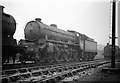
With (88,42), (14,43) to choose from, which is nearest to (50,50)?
(14,43)

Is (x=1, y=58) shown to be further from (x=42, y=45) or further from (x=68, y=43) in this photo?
(x=68, y=43)

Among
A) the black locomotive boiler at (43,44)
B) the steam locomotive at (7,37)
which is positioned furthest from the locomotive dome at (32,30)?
the steam locomotive at (7,37)

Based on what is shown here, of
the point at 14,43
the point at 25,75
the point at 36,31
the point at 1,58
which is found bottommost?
the point at 25,75

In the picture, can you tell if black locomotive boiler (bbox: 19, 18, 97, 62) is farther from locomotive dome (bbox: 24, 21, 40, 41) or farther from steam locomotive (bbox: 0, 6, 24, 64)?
steam locomotive (bbox: 0, 6, 24, 64)

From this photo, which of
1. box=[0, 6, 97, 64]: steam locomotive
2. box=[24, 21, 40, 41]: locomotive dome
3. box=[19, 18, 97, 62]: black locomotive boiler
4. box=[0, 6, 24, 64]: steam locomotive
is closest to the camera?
box=[0, 6, 24, 64]: steam locomotive

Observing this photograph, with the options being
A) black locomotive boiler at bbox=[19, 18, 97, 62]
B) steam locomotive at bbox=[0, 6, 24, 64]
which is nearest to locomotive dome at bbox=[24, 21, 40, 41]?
black locomotive boiler at bbox=[19, 18, 97, 62]

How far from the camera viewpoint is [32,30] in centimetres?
1620

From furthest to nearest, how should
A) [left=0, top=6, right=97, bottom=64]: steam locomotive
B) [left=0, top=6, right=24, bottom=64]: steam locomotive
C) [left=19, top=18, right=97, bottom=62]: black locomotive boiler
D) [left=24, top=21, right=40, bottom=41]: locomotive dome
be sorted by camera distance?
1. [left=24, top=21, right=40, bottom=41]: locomotive dome
2. [left=19, top=18, right=97, bottom=62]: black locomotive boiler
3. [left=0, top=6, right=97, bottom=64]: steam locomotive
4. [left=0, top=6, right=24, bottom=64]: steam locomotive

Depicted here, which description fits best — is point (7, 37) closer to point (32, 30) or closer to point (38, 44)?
point (38, 44)

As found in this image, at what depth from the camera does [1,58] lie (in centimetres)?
1035

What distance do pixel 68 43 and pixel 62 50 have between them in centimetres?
230

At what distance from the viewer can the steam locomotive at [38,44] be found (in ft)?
37.4

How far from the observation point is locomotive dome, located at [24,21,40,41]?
52.4 ft

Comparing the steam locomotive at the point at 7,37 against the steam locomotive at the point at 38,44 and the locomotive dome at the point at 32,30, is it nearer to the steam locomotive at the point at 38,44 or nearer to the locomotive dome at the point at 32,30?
the steam locomotive at the point at 38,44
